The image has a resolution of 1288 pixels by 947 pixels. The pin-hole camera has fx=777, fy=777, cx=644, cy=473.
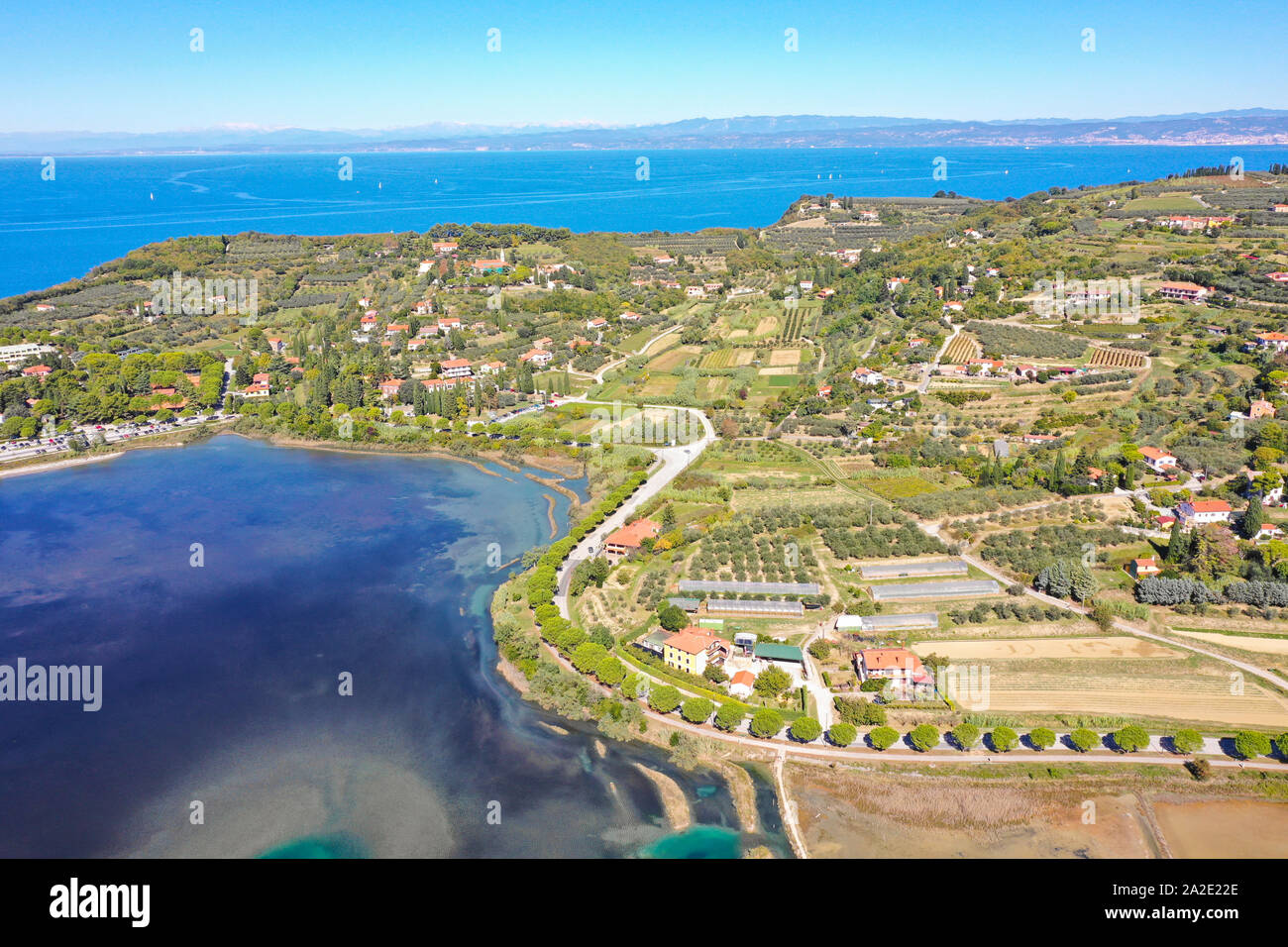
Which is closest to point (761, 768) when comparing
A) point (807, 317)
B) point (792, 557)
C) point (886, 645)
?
point (886, 645)

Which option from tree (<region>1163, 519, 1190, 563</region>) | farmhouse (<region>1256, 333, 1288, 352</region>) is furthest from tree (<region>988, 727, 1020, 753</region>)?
farmhouse (<region>1256, 333, 1288, 352</region>)

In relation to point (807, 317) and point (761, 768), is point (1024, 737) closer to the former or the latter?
point (761, 768)

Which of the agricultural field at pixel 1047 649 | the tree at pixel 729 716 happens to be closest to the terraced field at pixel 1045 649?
the agricultural field at pixel 1047 649

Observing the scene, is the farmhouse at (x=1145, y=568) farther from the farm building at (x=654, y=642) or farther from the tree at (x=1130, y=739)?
the farm building at (x=654, y=642)

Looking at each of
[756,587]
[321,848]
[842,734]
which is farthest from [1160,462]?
[321,848]

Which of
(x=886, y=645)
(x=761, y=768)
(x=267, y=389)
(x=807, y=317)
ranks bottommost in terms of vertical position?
(x=761, y=768)

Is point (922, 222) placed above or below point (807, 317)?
above
